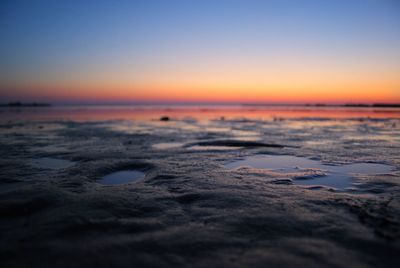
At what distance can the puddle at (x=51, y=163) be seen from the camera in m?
7.97

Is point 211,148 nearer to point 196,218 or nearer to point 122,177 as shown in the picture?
point 122,177

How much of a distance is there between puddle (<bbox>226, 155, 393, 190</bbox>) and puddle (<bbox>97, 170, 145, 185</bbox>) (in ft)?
9.34

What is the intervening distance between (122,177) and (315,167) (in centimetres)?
580

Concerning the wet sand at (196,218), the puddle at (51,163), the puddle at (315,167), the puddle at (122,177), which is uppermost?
the wet sand at (196,218)

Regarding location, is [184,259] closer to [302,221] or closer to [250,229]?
[250,229]

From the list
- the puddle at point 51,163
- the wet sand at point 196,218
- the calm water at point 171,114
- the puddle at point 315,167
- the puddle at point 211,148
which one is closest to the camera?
the wet sand at point 196,218

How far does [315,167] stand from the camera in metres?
7.91

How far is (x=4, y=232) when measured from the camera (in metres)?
3.46

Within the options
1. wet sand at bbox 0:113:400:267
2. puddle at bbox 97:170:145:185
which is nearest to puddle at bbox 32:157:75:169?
wet sand at bbox 0:113:400:267

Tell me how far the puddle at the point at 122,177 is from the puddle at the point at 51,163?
194 centimetres

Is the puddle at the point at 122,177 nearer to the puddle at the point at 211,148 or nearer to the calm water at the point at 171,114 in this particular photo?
the puddle at the point at 211,148

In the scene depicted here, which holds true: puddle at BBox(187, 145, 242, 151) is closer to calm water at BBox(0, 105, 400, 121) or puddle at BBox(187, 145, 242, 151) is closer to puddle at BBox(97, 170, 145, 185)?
puddle at BBox(97, 170, 145, 185)

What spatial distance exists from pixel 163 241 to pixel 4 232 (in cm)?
220

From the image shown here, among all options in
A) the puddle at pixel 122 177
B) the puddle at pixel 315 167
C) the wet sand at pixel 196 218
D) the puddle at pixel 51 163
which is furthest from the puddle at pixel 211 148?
the puddle at pixel 51 163
